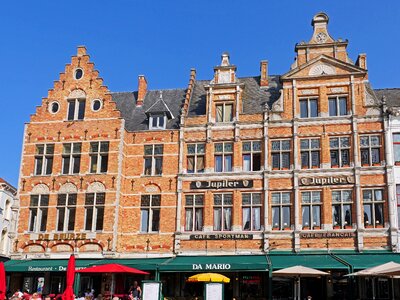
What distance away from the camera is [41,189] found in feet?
85.1

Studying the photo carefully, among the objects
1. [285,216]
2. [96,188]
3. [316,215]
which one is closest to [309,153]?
[316,215]

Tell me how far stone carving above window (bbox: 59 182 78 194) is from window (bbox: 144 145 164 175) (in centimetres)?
349

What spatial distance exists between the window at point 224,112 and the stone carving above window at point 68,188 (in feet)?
25.1

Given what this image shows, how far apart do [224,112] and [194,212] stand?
500 centimetres

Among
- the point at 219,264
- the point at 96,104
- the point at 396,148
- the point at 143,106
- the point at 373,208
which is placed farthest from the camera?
the point at 143,106

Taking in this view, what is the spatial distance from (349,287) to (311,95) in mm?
8764

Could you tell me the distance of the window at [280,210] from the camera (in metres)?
23.5

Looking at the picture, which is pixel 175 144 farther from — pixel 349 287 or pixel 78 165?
pixel 349 287

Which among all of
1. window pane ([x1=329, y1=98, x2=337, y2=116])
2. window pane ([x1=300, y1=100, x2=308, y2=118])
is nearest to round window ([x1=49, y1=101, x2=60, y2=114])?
window pane ([x1=300, y1=100, x2=308, y2=118])

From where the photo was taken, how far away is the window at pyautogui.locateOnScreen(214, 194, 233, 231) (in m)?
24.1

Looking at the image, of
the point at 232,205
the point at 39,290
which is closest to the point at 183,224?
the point at 232,205

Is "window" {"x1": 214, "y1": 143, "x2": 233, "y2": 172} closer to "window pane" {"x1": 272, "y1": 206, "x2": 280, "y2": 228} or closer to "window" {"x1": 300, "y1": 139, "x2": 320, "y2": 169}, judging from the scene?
"window pane" {"x1": 272, "y1": 206, "x2": 280, "y2": 228}

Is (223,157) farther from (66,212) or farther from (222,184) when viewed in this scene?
(66,212)

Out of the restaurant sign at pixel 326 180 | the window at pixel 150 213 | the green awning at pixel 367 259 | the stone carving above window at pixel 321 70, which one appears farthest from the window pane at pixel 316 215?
the window at pixel 150 213
